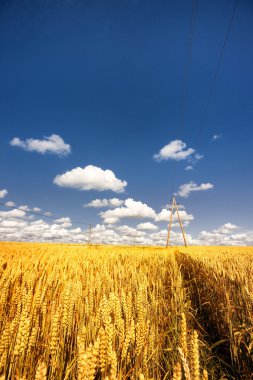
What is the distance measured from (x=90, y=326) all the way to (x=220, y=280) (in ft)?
7.58

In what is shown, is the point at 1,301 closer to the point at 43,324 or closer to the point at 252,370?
the point at 43,324

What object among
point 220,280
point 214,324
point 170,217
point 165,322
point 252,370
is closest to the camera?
point 252,370

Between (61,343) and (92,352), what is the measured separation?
93 cm

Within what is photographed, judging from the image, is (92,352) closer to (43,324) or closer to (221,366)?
(43,324)

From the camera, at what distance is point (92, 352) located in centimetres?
86

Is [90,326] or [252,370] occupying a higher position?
[90,326]

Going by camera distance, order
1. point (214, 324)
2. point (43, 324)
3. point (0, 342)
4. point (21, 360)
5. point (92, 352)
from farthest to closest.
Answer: point (214, 324), point (43, 324), point (21, 360), point (0, 342), point (92, 352)

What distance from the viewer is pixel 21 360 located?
1.30 m

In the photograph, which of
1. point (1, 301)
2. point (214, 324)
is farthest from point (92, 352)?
point (214, 324)

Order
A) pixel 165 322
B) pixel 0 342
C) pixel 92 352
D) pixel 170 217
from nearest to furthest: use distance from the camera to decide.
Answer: pixel 92 352 < pixel 0 342 < pixel 165 322 < pixel 170 217

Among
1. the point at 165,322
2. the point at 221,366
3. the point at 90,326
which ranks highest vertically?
the point at 90,326

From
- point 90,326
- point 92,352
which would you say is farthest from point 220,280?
point 92,352

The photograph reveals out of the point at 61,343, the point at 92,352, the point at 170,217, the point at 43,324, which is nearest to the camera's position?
the point at 92,352

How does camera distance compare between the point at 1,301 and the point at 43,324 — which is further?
the point at 1,301
